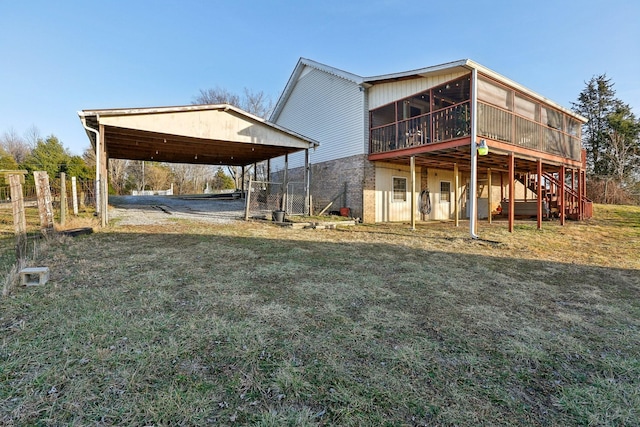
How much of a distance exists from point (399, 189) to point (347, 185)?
245cm

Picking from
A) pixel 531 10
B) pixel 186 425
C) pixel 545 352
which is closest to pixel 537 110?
pixel 531 10

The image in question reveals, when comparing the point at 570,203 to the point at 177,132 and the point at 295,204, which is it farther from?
the point at 177,132

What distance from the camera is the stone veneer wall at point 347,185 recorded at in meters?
12.4

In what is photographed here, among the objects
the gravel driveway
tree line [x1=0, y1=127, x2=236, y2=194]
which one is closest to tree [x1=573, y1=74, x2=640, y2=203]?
the gravel driveway

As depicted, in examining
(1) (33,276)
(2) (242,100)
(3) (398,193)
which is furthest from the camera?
(2) (242,100)

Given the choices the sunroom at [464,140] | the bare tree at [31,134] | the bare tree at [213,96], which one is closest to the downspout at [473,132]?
the sunroom at [464,140]

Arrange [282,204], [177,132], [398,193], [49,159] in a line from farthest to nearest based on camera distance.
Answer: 1. [49,159]
2. [398,193]
3. [282,204]
4. [177,132]

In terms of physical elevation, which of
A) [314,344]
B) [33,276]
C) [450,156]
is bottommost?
[314,344]

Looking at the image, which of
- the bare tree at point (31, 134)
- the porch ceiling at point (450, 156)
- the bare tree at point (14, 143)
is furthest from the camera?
the bare tree at point (31, 134)

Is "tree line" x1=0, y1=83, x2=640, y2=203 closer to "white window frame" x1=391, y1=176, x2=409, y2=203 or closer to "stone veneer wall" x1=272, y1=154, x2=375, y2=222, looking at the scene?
"stone veneer wall" x1=272, y1=154, x2=375, y2=222

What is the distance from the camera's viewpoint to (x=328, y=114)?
14.5 metres

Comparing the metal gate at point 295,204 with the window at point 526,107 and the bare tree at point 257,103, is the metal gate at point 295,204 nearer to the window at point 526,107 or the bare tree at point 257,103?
the window at point 526,107

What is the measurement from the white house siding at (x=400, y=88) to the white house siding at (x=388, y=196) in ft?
8.55

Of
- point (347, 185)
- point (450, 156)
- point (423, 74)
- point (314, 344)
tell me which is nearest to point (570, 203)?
point (450, 156)
